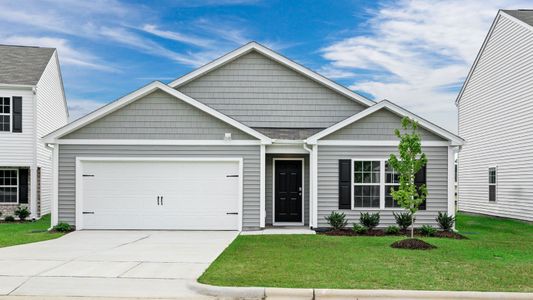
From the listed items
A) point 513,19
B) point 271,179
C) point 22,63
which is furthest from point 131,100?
point 513,19

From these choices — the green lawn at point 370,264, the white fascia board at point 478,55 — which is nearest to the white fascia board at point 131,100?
the green lawn at point 370,264

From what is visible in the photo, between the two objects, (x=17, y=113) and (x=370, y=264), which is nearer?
(x=370, y=264)

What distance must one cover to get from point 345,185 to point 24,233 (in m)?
10.0

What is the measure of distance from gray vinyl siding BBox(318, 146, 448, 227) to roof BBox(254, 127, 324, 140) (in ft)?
4.04

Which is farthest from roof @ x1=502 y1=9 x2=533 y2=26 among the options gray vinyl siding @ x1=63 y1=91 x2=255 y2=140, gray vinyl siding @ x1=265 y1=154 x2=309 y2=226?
gray vinyl siding @ x1=63 y1=91 x2=255 y2=140

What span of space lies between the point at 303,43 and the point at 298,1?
2.81 m

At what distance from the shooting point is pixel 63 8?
19125 millimetres

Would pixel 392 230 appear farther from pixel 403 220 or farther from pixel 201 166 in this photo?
pixel 201 166

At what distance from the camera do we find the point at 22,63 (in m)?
23.0

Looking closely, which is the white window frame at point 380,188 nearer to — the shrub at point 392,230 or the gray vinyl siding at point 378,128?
the gray vinyl siding at point 378,128

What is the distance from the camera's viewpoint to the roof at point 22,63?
21359mm

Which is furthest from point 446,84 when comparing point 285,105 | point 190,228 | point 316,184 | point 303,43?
point 190,228

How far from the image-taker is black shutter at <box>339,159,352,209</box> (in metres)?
16.4

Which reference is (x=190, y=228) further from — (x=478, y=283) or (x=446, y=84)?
(x=446, y=84)
